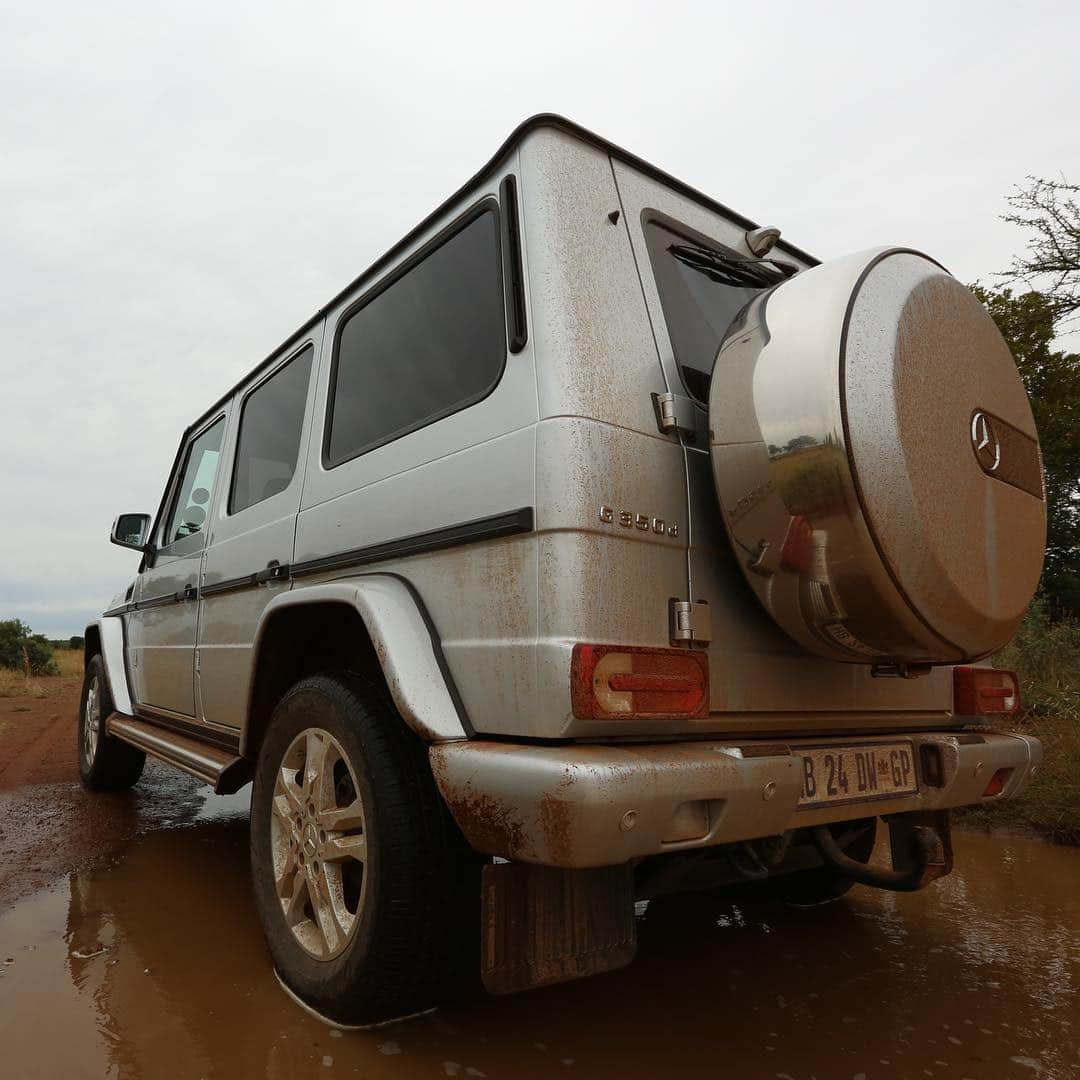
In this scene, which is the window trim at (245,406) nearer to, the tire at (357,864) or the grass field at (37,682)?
the tire at (357,864)

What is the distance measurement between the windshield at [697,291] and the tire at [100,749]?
3.90 metres

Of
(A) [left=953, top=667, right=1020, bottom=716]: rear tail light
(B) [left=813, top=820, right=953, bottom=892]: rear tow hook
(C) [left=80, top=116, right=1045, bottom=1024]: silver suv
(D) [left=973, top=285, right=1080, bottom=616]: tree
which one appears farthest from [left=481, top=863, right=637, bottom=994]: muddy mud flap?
(D) [left=973, top=285, right=1080, bottom=616]: tree

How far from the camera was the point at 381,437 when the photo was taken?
2359 mm

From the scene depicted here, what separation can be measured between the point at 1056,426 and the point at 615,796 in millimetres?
16079

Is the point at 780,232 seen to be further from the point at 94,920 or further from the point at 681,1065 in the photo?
the point at 94,920

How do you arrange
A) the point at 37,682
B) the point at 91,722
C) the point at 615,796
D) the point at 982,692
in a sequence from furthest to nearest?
1. the point at 37,682
2. the point at 91,722
3. the point at 982,692
4. the point at 615,796

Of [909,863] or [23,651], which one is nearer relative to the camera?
[909,863]

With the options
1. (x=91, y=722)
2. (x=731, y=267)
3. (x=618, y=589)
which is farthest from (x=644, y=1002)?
(x=91, y=722)

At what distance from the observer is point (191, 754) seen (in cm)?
304

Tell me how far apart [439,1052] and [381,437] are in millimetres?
1564

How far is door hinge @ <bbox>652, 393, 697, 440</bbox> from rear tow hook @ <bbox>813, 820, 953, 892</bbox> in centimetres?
107

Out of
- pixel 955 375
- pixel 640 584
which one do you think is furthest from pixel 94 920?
pixel 955 375

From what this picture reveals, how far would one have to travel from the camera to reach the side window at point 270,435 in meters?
2.92

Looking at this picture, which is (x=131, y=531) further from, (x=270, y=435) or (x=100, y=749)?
(x=270, y=435)
